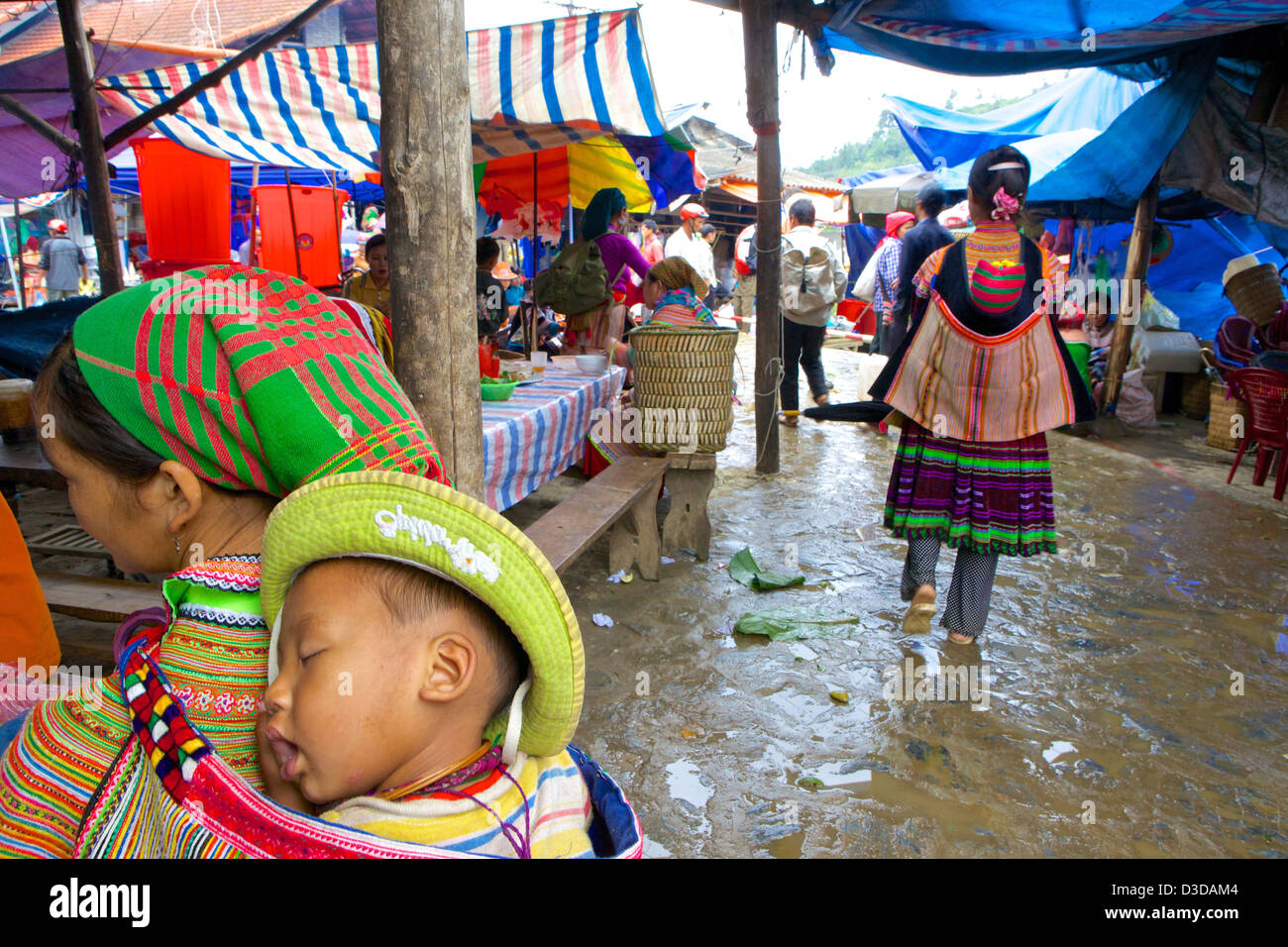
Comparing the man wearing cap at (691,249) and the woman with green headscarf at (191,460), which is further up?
the man wearing cap at (691,249)

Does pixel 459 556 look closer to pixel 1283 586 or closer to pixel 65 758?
pixel 65 758

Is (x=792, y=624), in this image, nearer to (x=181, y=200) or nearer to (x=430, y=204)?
(x=430, y=204)

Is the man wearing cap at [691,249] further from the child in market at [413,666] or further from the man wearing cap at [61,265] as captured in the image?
the child in market at [413,666]

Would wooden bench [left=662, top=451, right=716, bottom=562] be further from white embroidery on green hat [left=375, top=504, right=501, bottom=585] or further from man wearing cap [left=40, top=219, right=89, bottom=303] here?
man wearing cap [left=40, top=219, right=89, bottom=303]

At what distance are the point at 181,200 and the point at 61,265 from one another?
875 cm

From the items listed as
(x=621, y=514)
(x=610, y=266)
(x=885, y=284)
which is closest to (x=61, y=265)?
(x=610, y=266)

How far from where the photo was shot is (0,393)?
3.53 meters

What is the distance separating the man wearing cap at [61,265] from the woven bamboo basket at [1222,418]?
15.1 metres

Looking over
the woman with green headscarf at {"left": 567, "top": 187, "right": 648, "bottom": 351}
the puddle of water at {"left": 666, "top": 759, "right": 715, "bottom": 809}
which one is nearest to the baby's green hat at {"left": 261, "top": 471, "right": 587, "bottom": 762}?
the puddle of water at {"left": 666, "top": 759, "right": 715, "bottom": 809}

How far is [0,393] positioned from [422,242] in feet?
9.06

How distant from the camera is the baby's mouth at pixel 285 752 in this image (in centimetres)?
93

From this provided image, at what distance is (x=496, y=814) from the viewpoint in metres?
0.97

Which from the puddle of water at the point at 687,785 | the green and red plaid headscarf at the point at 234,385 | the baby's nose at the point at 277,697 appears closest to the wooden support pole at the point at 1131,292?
the puddle of water at the point at 687,785
